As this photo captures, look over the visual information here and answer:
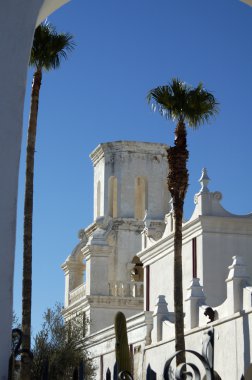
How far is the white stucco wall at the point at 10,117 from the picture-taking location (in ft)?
22.8

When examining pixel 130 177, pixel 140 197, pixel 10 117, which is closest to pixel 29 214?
pixel 10 117

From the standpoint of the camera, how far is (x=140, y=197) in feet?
161

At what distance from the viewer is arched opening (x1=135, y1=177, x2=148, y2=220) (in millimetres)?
48147

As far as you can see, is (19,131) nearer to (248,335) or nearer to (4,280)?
(4,280)

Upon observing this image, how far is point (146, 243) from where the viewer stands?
3778 centimetres

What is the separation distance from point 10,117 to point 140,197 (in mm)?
41721

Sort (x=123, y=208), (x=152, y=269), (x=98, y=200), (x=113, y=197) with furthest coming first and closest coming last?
(x=98, y=200) → (x=113, y=197) → (x=123, y=208) → (x=152, y=269)

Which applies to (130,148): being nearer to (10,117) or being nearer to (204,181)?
(204,181)

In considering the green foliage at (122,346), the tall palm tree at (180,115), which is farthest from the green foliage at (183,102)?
the green foliage at (122,346)

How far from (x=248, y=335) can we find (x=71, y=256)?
27.2m

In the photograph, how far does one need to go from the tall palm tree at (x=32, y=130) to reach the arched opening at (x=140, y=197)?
23535 millimetres

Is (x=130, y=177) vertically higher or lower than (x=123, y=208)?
higher

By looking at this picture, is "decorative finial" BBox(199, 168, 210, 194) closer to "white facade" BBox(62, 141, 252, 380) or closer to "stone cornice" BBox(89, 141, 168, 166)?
"white facade" BBox(62, 141, 252, 380)

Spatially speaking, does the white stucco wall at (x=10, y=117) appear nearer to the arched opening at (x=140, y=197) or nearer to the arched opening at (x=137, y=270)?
the arched opening at (x=137, y=270)
